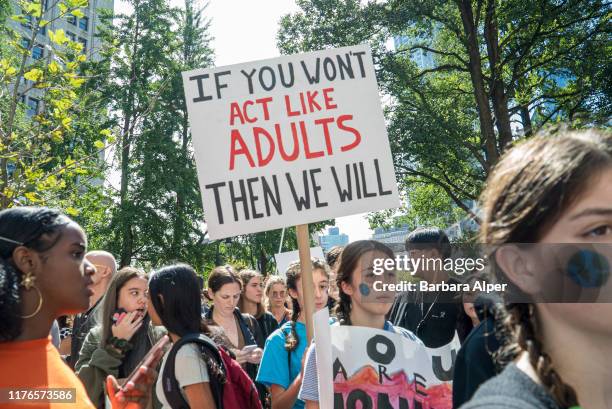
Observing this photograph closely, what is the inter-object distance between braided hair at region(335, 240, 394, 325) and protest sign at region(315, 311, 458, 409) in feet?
1.01

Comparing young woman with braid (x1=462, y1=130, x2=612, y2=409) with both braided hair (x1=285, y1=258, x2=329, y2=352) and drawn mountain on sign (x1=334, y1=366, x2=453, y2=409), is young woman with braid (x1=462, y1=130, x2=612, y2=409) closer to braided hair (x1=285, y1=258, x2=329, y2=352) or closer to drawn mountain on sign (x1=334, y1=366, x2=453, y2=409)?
drawn mountain on sign (x1=334, y1=366, x2=453, y2=409)

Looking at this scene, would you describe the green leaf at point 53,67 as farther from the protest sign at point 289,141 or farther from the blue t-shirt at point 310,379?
the blue t-shirt at point 310,379

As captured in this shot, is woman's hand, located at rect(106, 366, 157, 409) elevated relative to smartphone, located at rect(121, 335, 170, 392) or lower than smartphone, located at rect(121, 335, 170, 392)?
lower

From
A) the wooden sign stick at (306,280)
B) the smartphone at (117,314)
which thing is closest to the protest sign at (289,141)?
the wooden sign stick at (306,280)

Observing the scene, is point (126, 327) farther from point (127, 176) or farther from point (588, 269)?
point (127, 176)

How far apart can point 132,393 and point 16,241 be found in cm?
80

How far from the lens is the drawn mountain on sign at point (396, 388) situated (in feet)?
7.59

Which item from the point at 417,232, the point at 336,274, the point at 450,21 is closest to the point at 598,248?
the point at 336,274

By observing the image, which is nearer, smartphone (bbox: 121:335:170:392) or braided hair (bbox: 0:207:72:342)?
braided hair (bbox: 0:207:72:342)

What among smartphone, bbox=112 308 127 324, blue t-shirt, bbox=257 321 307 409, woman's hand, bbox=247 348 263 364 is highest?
smartphone, bbox=112 308 127 324

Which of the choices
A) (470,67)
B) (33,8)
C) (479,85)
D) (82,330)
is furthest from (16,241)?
(470,67)

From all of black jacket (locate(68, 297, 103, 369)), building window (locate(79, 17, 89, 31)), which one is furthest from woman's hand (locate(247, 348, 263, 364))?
building window (locate(79, 17, 89, 31))

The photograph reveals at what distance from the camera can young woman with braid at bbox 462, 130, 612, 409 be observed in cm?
92

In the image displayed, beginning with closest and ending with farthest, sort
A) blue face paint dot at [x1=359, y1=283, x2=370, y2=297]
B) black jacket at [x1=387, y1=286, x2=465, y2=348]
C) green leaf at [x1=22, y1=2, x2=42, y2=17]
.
→ blue face paint dot at [x1=359, y1=283, x2=370, y2=297], black jacket at [x1=387, y1=286, x2=465, y2=348], green leaf at [x1=22, y1=2, x2=42, y2=17]
